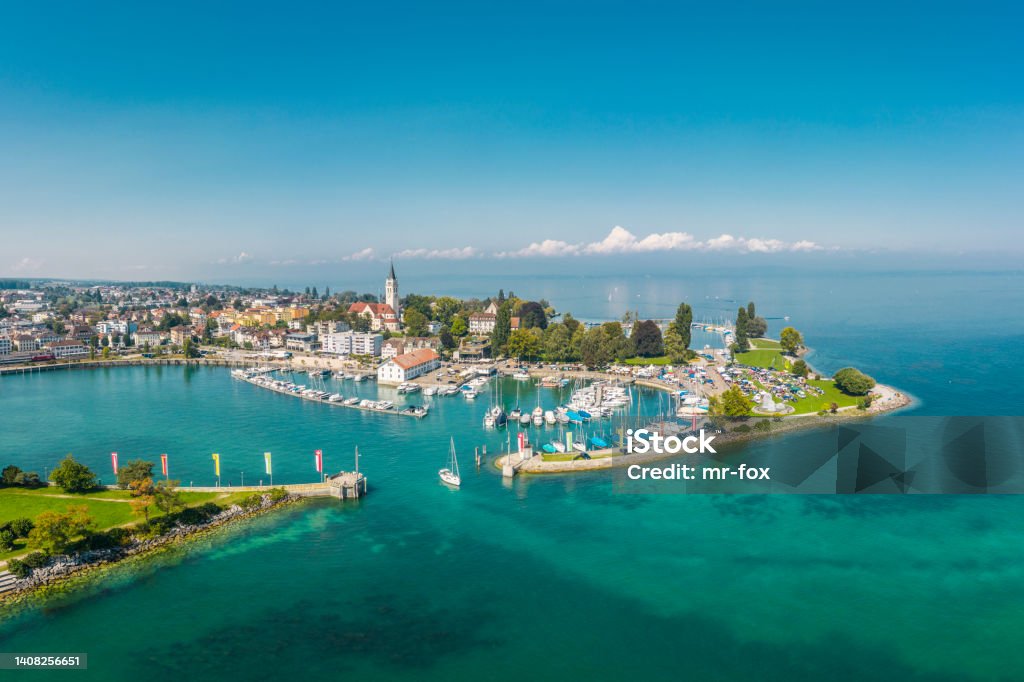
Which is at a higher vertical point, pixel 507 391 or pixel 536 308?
pixel 536 308

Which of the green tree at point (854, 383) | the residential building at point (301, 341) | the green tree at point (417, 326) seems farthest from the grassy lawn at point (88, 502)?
the green tree at point (417, 326)

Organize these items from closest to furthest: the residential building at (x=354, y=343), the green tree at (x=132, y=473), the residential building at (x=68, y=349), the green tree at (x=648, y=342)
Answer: the green tree at (x=132, y=473) → the green tree at (x=648, y=342) → the residential building at (x=68, y=349) → the residential building at (x=354, y=343)

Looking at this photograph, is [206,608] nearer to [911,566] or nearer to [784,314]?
[911,566]

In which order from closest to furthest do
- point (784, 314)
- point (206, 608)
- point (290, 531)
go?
point (206, 608) < point (290, 531) < point (784, 314)

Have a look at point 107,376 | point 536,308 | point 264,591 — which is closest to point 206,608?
point 264,591

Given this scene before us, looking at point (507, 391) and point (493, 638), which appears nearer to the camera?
point (493, 638)

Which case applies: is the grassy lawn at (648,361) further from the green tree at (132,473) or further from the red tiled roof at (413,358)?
the green tree at (132,473)
